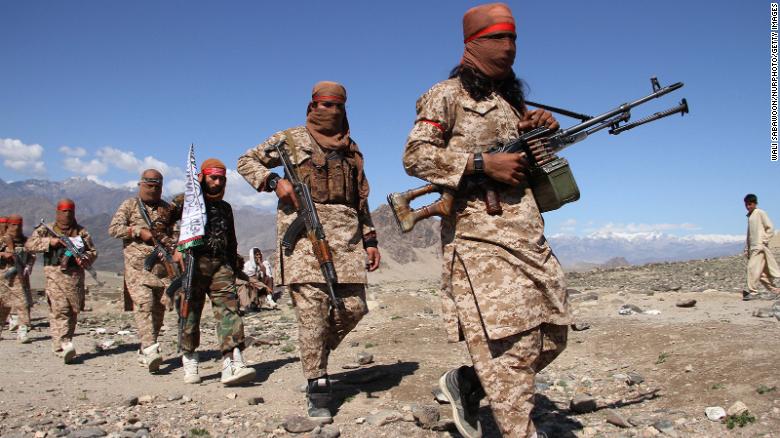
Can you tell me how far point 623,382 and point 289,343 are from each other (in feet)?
15.7

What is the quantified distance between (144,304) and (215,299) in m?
1.57

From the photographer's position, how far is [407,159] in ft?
10.4

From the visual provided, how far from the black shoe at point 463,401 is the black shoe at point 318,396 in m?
1.24

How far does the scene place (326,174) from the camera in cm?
474

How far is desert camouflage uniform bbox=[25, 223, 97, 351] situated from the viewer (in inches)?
310

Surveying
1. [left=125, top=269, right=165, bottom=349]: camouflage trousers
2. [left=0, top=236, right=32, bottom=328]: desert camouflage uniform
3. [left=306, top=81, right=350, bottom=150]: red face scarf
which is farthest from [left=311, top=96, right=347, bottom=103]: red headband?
[left=0, top=236, right=32, bottom=328]: desert camouflage uniform

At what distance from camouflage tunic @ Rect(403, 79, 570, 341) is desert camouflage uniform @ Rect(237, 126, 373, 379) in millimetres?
1529

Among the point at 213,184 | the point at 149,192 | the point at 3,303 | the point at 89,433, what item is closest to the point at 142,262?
the point at 149,192

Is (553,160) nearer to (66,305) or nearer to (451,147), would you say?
(451,147)

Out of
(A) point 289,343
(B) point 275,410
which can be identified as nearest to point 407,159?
(B) point 275,410

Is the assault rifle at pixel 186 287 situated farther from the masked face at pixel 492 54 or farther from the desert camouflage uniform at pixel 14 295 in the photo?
the desert camouflage uniform at pixel 14 295

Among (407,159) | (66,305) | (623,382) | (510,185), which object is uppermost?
(407,159)

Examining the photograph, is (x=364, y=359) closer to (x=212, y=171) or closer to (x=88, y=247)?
(x=212, y=171)

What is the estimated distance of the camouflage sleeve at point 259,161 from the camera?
468cm
